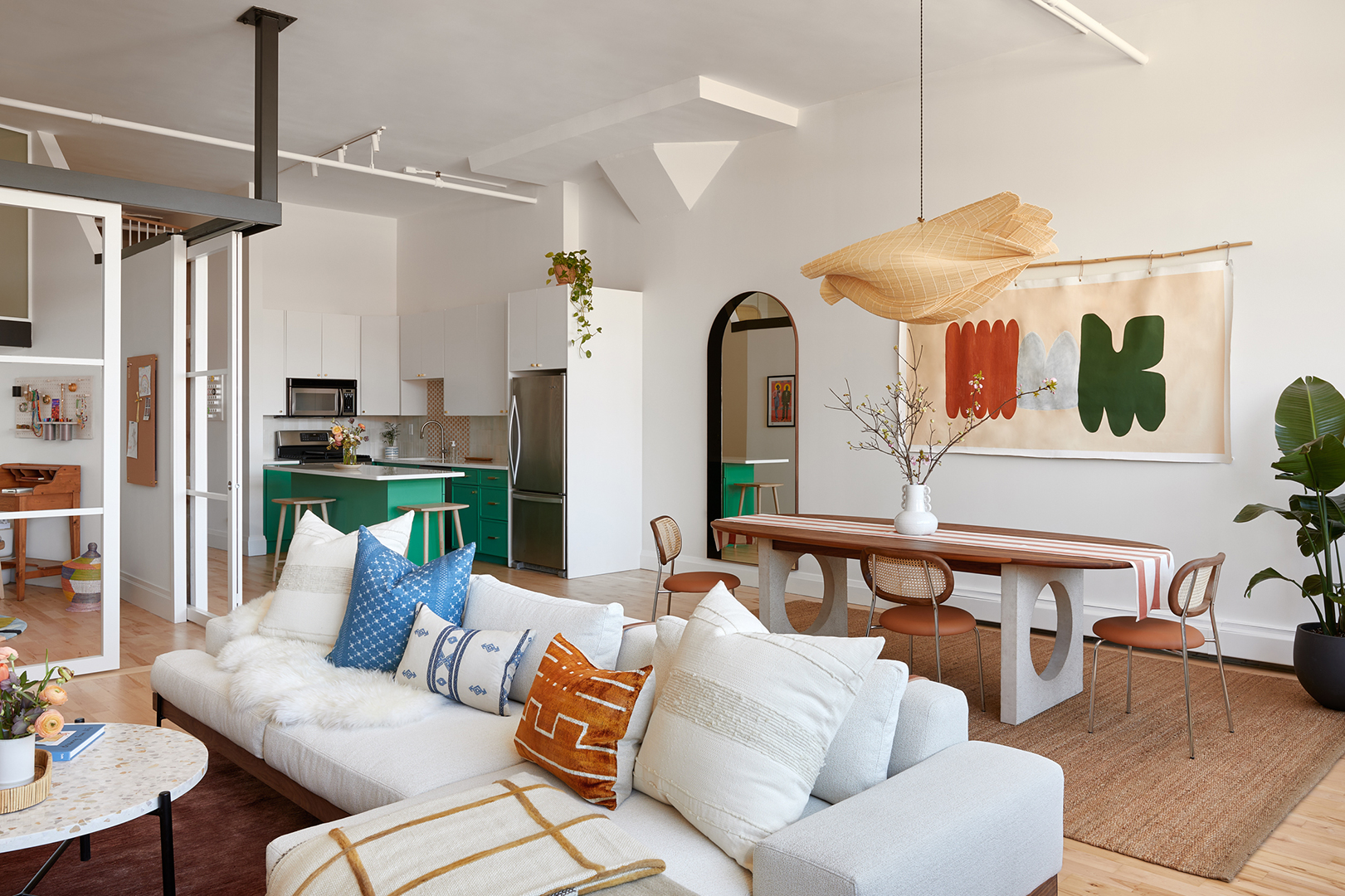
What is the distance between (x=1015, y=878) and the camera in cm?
200

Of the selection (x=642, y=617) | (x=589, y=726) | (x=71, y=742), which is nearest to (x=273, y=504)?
(x=642, y=617)

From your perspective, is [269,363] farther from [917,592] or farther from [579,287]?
[917,592]

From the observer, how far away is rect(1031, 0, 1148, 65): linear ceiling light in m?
4.56

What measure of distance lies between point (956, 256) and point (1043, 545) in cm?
150

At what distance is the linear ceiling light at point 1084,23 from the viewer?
15.0 ft

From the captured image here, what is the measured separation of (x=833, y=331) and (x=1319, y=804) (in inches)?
155

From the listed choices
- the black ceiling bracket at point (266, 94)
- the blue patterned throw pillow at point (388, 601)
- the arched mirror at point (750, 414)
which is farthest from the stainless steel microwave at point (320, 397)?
the blue patterned throw pillow at point (388, 601)

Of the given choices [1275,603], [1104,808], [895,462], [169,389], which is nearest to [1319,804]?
[1104,808]

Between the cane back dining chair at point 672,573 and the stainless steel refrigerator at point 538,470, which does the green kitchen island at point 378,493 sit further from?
the cane back dining chair at point 672,573

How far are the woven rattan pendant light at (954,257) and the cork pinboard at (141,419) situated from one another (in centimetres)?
465

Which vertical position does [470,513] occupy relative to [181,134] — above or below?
below

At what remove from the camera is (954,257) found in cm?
333

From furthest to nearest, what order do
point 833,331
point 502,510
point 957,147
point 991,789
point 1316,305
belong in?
1. point 502,510
2. point 833,331
3. point 957,147
4. point 1316,305
5. point 991,789

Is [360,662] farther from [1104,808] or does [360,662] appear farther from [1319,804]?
[1319,804]
